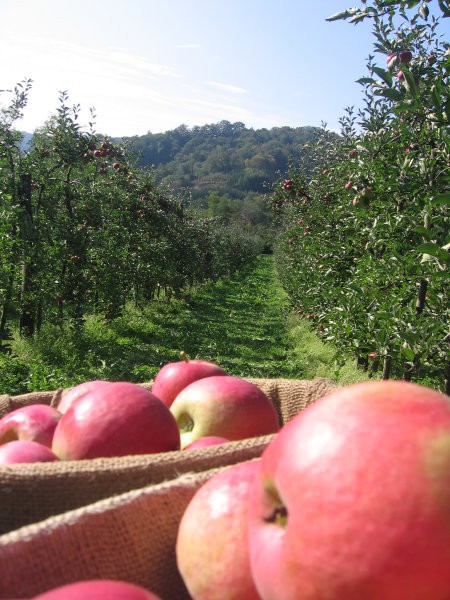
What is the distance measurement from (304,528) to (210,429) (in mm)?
903

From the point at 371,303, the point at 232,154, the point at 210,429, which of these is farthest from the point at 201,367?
the point at 232,154

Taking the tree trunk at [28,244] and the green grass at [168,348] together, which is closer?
the green grass at [168,348]

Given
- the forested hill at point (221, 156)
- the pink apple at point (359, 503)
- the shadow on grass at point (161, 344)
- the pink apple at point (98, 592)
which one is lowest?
the shadow on grass at point (161, 344)

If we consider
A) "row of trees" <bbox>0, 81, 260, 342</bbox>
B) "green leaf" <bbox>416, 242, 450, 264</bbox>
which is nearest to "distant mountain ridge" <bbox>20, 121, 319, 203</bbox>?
"row of trees" <bbox>0, 81, 260, 342</bbox>

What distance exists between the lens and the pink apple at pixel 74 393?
175 cm

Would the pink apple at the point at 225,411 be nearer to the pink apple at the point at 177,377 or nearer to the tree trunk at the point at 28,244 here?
the pink apple at the point at 177,377

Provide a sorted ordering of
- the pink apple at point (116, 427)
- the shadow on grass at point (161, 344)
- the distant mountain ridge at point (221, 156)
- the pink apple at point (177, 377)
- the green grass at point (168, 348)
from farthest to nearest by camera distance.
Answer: the distant mountain ridge at point (221, 156), the shadow on grass at point (161, 344), the green grass at point (168, 348), the pink apple at point (177, 377), the pink apple at point (116, 427)

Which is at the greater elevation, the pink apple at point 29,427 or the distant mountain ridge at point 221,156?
the distant mountain ridge at point 221,156

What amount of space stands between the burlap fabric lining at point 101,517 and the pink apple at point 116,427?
13 centimetres

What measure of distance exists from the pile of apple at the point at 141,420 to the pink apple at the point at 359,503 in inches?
22.9

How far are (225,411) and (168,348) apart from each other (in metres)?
8.06

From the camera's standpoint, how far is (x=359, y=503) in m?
0.76

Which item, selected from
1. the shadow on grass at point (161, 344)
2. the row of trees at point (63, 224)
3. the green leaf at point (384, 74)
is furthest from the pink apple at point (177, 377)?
the row of trees at point (63, 224)

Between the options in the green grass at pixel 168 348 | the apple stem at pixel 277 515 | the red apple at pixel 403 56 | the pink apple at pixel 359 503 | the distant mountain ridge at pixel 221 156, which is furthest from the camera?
the distant mountain ridge at pixel 221 156
